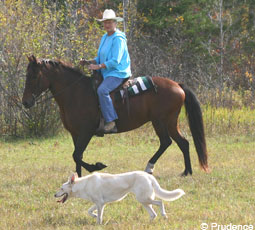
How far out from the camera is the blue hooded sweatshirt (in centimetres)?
841

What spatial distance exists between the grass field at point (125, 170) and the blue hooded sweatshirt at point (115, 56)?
6.24ft

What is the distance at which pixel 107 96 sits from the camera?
8.54 m

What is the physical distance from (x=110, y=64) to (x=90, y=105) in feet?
2.57

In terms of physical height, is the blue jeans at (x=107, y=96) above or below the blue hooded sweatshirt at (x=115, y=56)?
below

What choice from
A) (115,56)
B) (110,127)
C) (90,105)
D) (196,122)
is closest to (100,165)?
(110,127)

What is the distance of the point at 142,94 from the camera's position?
9.02 meters

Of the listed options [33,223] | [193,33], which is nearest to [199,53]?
[193,33]

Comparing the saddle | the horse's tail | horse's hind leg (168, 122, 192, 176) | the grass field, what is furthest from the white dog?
the horse's tail

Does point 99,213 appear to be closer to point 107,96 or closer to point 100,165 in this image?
point 100,165

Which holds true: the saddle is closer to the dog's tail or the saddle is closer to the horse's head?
the horse's head

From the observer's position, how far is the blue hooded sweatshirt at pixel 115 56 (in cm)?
841

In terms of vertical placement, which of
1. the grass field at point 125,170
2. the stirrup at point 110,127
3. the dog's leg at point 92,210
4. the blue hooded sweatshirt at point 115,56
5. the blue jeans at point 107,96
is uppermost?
the blue hooded sweatshirt at point 115,56

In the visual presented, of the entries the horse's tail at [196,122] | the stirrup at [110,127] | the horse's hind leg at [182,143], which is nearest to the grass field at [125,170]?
the horse's hind leg at [182,143]

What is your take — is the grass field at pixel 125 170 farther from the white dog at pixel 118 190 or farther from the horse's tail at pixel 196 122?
the horse's tail at pixel 196 122
